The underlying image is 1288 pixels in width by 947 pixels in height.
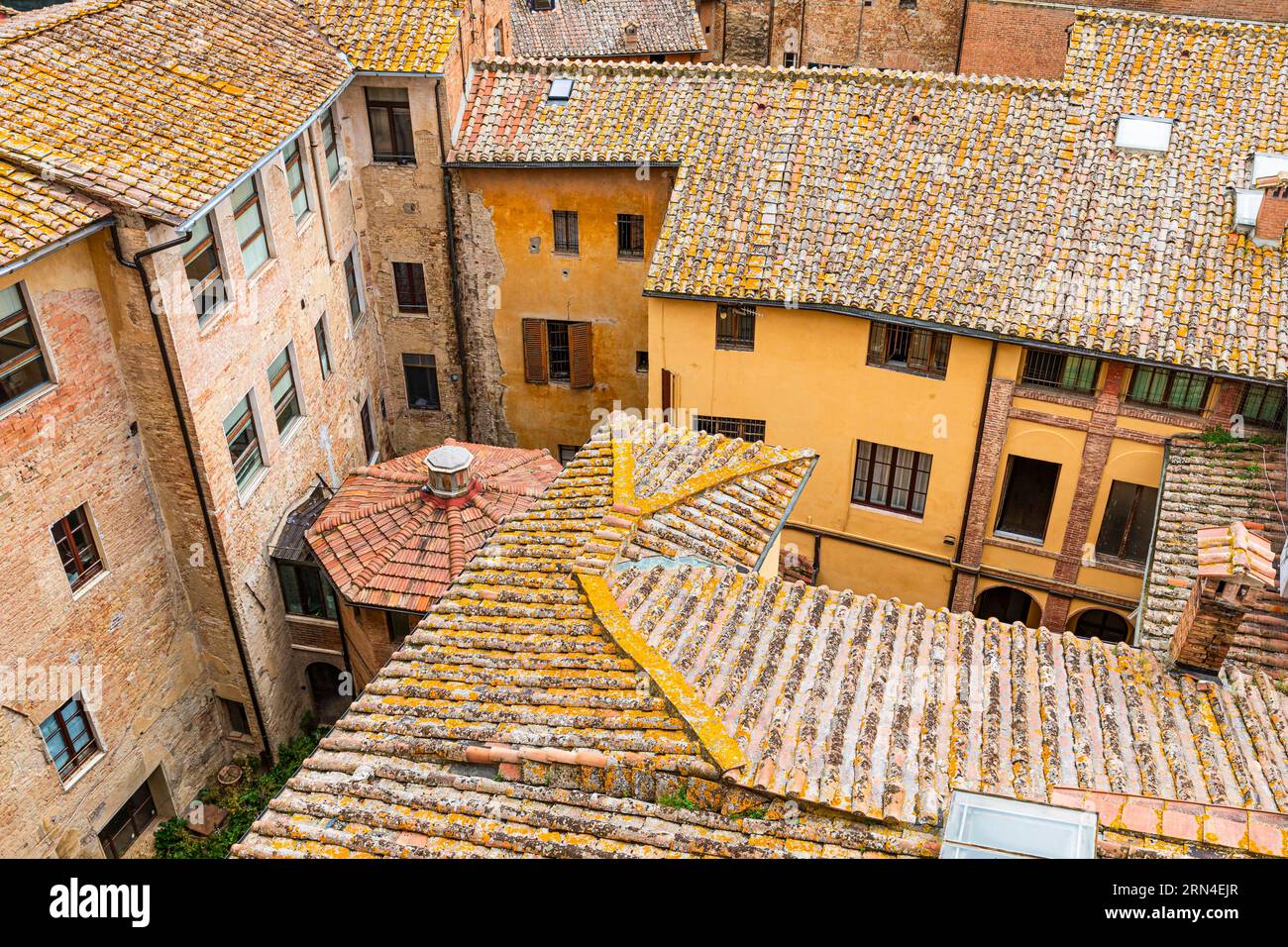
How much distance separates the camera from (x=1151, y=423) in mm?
20812

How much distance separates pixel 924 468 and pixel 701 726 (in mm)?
14431

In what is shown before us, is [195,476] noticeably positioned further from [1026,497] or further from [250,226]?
[1026,497]

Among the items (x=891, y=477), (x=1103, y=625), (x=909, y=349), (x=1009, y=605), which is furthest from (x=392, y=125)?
(x=1103, y=625)

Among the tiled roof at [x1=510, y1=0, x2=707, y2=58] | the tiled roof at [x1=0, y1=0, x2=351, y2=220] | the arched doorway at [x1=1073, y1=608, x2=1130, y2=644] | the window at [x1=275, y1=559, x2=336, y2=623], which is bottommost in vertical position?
the arched doorway at [x1=1073, y1=608, x2=1130, y2=644]

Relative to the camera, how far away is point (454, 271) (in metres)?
26.9

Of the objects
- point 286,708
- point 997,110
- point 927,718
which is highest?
point 997,110

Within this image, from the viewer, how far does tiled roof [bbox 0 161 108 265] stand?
551 inches

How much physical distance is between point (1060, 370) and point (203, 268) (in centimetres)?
1645

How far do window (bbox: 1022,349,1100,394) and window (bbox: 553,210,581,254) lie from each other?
11.1m

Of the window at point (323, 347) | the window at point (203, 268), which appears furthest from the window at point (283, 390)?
the window at point (203, 268)

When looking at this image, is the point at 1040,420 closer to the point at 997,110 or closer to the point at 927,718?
the point at 997,110

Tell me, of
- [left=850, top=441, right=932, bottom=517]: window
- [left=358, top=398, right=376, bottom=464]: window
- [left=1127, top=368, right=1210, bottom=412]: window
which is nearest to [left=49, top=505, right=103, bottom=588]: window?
[left=358, top=398, right=376, bottom=464]: window

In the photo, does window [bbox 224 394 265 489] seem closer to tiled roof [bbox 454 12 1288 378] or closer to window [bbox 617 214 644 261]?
tiled roof [bbox 454 12 1288 378]
